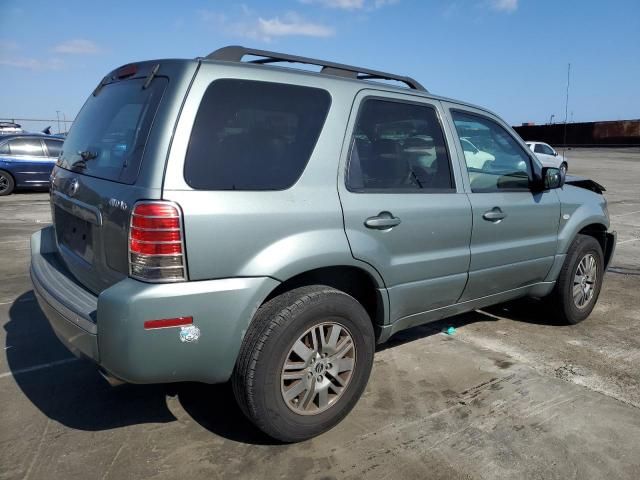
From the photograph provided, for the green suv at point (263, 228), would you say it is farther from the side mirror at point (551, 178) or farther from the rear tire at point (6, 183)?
the rear tire at point (6, 183)

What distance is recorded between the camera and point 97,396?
3.31 meters

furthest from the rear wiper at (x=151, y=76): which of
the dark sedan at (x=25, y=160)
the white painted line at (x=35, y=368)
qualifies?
the dark sedan at (x=25, y=160)

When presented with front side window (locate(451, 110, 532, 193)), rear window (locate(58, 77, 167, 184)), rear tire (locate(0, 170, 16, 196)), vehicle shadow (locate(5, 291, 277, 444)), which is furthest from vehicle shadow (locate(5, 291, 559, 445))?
rear tire (locate(0, 170, 16, 196))

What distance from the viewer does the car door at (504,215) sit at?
11.9 ft

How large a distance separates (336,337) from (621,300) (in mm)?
3941

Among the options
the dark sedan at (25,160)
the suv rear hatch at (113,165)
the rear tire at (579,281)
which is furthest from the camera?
the dark sedan at (25,160)

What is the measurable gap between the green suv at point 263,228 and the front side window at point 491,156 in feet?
0.13

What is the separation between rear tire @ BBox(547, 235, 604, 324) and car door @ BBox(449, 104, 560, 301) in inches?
11.2

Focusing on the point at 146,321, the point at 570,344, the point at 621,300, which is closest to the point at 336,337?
the point at 146,321

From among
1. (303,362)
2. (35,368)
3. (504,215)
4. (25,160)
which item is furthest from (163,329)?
(25,160)

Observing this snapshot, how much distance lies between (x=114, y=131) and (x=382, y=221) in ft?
4.96

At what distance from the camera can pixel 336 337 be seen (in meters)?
2.86

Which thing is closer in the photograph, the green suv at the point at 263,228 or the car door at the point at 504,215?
the green suv at the point at 263,228

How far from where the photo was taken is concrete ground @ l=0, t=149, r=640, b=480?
104 inches
